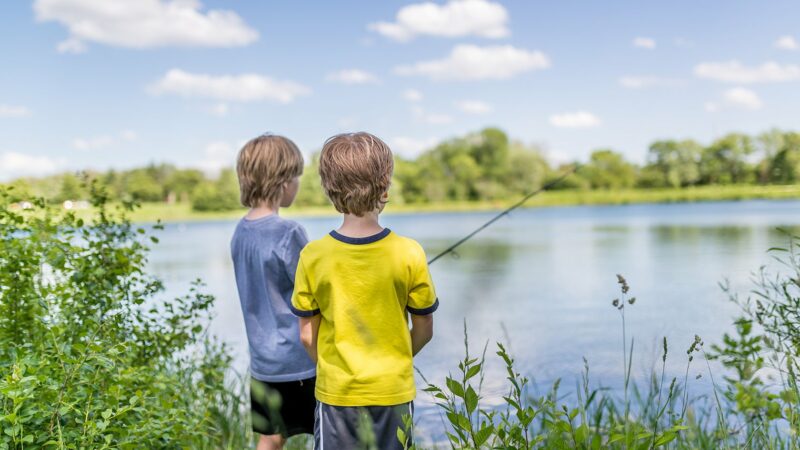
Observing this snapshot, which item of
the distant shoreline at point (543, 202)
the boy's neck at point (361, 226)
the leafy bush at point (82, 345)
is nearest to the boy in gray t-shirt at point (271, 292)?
the leafy bush at point (82, 345)

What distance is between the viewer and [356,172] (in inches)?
68.4

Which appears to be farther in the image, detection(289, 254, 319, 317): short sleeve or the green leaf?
detection(289, 254, 319, 317): short sleeve

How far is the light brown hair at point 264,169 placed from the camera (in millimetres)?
2383

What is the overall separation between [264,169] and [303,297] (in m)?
0.74

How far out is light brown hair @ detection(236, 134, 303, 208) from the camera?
2383 mm

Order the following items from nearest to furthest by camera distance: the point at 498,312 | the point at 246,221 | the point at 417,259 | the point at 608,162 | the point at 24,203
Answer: the point at 417,259
the point at 246,221
the point at 24,203
the point at 498,312
the point at 608,162

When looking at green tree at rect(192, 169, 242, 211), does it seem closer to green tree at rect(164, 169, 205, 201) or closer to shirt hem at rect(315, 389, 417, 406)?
green tree at rect(164, 169, 205, 201)

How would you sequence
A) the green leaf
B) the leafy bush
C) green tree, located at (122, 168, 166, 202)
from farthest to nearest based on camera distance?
green tree, located at (122, 168, 166, 202) < the leafy bush < the green leaf

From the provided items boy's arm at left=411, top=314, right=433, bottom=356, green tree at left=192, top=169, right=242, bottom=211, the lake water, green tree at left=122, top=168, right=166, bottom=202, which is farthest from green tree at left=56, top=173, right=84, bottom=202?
green tree at left=122, top=168, right=166, bottom=202

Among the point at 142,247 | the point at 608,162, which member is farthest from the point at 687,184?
the point at 142,247

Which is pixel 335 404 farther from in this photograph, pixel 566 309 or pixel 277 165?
pixel 566 309

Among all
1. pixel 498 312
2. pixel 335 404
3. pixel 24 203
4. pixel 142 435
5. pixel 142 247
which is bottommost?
pixel 498 312

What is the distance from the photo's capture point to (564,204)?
185 feet

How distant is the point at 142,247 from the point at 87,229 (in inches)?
9.7
